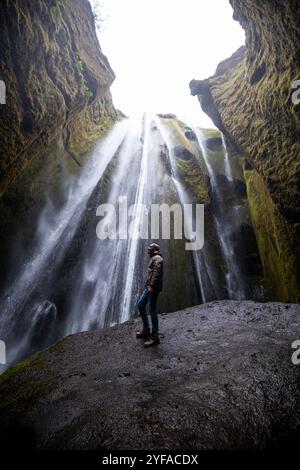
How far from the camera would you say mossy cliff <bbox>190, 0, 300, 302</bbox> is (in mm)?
7559

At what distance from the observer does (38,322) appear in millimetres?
9266

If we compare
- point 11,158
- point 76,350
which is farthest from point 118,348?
point 11,158

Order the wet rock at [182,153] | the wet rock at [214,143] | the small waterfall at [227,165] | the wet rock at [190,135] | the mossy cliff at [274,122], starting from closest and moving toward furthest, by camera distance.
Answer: the mossy cliff at [274,122]
the small waterfall at [227,165]
the wet rock at [182,153]
the wet rock at [214,143]
the wet rock at [190,135]

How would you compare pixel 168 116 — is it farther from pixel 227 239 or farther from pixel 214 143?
pixel 227 239

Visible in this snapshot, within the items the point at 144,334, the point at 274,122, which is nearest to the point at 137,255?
the point at 144,334

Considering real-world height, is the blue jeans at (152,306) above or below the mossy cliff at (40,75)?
below

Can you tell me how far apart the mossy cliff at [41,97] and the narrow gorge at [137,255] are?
0.20 ft

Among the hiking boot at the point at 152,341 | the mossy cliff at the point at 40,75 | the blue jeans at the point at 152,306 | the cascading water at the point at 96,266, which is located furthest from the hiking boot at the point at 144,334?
the mossy cliff at the point at 40,75

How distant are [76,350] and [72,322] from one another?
4046 mm

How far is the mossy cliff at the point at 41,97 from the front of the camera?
26.0 ft

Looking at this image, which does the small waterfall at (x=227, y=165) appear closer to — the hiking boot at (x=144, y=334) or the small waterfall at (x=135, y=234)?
the small waterfall at (x=135, y=234)

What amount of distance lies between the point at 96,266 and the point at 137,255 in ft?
6.07

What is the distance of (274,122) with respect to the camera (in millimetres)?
9086

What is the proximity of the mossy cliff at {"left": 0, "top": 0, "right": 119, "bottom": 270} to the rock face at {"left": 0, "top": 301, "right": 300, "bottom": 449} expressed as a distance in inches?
253
